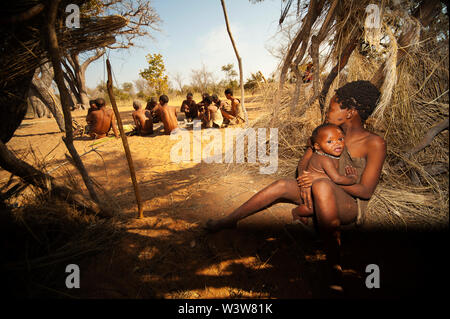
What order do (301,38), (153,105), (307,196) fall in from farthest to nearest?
(153,105)
(301,38)
(307,196)

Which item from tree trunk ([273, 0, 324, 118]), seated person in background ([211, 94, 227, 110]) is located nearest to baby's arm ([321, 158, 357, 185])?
tree trunk ([273, 0, 324, 118])

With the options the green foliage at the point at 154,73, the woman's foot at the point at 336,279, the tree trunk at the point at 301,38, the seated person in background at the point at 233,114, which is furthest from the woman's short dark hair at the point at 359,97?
the green foliage at the point at 154,73

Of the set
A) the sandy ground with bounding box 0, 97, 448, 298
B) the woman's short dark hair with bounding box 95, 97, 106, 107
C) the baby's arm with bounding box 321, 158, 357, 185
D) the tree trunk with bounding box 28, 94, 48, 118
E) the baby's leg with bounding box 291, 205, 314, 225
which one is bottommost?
the sandy ground with bounding box 0, 97, 448, 298

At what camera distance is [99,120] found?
6293mm

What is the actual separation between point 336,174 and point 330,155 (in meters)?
0.18

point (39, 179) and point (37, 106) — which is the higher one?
point (37, 106)

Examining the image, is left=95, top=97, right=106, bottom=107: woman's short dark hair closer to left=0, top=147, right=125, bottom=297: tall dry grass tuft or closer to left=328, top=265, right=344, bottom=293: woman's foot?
left=0, top=147, right=125, bottom=297: tall dry grass tuft

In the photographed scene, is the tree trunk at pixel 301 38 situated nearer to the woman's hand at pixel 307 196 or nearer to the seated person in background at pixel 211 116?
the woman's hand at pixel 307 196

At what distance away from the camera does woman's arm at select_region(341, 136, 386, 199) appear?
1.43m

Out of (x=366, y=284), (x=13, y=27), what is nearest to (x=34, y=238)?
(x=13, y=27)

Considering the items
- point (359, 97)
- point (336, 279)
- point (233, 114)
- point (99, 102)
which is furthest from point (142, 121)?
point (336, 279)

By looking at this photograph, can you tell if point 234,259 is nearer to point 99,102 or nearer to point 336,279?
point 336,279

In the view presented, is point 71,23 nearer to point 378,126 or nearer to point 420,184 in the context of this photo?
point 378,126

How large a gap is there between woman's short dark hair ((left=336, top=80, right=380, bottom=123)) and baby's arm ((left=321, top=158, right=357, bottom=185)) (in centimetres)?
55
